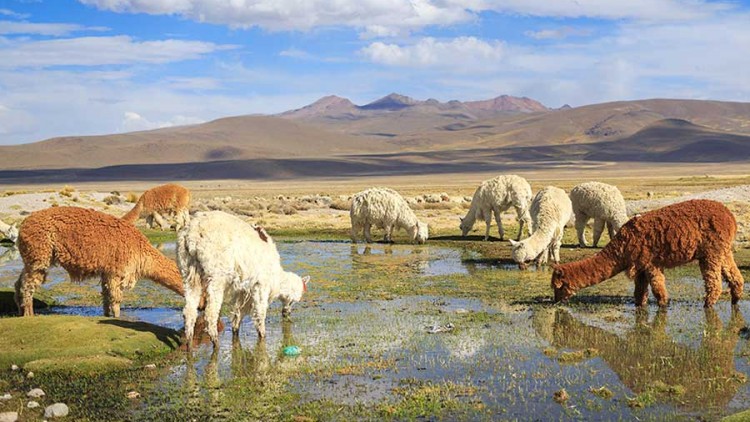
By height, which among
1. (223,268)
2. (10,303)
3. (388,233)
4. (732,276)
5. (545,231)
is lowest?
(10,303)

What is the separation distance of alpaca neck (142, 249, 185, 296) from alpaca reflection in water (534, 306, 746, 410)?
583 centimetres

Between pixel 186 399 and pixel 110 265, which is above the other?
pixel 110 265

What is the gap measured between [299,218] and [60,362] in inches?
969

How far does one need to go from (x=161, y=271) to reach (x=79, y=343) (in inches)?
92.2

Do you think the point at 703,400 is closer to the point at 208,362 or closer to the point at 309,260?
the point at 208,362

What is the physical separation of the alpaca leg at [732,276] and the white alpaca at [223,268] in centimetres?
752

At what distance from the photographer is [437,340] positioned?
39.0 ft

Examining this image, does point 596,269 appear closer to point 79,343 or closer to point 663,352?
point 663,352

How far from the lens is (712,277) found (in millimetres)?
13477

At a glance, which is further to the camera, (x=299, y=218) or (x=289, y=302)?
(x=299, y=218)

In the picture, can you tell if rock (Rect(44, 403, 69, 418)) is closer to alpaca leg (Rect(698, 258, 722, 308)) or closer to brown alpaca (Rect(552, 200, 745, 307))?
brown alpaca (Rect(552, 200, 745, 307))

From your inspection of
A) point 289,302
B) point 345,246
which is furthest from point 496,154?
point 289,302

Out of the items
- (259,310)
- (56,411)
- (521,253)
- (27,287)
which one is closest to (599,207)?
(521,253)

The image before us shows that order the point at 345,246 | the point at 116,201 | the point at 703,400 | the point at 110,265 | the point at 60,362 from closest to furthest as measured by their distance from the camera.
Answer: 1. the point at 703,400
2. the point at 60,362
3. the point at 110,265
4. the point at 345,246
5. the point at 116,201
